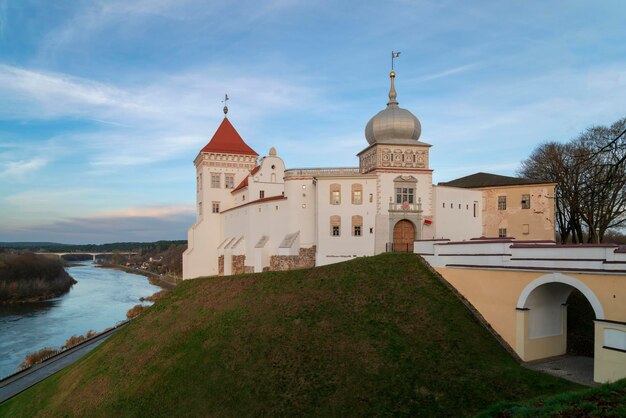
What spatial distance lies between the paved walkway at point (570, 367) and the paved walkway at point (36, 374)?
26.4 m

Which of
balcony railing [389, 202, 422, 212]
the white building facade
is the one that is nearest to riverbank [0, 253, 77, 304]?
the white building facade

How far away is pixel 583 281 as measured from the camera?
1399 cm

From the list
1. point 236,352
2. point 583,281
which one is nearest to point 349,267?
point 236,352

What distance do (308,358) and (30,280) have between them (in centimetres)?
7453

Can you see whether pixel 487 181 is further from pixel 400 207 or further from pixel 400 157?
pixel 400 207

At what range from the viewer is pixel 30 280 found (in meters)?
72.9

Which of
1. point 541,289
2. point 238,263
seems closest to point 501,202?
point 541,289

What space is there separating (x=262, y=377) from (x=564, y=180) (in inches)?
1174

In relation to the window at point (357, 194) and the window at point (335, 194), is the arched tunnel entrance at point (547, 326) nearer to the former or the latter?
the window at point (357, 194)

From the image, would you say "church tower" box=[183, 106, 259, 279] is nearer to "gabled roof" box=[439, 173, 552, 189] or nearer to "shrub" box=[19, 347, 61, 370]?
"shrub" box=[19, 347, 61, 370]

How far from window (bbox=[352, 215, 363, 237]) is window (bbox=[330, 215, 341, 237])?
0.96 metres

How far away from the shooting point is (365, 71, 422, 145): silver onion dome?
97.5 feet

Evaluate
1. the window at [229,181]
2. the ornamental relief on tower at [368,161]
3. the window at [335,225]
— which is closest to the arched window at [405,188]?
the ornamental relief on tower at [368,161]

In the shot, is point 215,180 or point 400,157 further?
point 215,180
